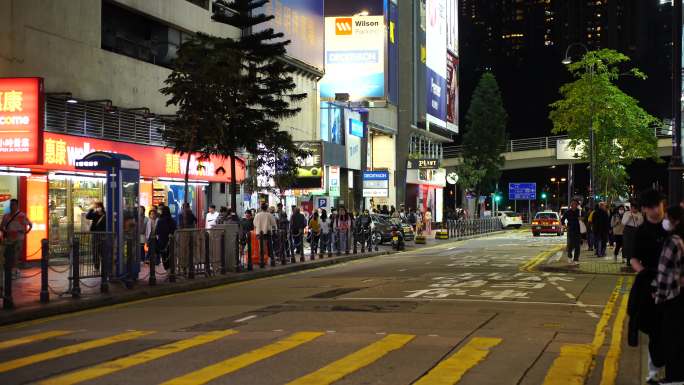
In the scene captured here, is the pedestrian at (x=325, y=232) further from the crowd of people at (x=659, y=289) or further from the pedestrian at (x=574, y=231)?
the crowd of people at (x=659, y=289)

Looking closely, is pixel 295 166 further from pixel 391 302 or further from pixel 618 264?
pixel 391 302

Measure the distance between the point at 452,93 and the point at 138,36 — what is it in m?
58.9

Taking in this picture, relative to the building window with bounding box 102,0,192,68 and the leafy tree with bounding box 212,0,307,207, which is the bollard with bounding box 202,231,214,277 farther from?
the building window with bounding box 102,0,192,68

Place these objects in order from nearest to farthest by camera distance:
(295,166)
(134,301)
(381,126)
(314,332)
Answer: (314,332)
(134,301)
(295,166)
(381,126)

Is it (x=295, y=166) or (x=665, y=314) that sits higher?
(x=295, y=166)

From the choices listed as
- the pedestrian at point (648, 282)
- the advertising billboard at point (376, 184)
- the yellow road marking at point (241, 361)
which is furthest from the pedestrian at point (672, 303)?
the advertising billboard at point (376, 184)

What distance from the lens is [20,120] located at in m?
21.6

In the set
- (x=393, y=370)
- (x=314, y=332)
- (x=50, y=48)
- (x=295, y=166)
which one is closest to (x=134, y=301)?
(x=314, y=332)

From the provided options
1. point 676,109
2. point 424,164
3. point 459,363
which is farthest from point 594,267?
point 424,164

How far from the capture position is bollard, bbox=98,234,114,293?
55.2 ft

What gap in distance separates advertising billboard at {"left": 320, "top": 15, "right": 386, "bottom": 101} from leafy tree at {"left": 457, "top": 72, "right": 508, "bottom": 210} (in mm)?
30933

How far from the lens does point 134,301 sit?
54.7 ft

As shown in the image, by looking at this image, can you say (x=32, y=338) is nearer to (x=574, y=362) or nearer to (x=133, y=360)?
(x=133, y=360)

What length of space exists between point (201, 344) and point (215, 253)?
440 inches
